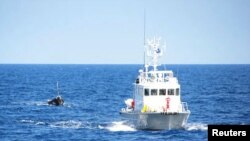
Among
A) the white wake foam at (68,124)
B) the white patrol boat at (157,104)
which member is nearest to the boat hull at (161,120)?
the white patrol boat at (157,104)

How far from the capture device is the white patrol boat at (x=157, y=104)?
58.6 metres

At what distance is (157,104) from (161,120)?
197cm

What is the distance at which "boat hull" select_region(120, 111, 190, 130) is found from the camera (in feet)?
191

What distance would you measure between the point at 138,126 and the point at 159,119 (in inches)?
102

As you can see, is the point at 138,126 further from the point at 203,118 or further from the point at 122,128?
the point at 203,118

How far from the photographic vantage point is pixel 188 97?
114m

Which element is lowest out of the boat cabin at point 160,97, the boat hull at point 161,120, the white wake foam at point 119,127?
the white wake foam at point 119,127

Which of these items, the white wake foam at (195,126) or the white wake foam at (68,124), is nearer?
the white wake foam at (195,126)

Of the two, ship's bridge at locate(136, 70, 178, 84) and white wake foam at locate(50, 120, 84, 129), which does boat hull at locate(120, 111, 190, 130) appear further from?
white wake foam at locate(50, 120, 84, 129)

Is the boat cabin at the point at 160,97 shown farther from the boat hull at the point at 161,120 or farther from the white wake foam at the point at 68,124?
the white wake foam at the point at 68,124

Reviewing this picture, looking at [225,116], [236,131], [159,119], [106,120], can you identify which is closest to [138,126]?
[159,119]

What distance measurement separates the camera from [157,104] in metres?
60.2

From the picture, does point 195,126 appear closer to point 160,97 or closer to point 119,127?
point 160,97

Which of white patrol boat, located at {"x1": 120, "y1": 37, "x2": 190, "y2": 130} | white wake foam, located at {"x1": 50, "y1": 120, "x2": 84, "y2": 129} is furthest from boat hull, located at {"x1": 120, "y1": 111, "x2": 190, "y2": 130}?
white wake foam, located at {"x1": 50, "y1": 120, "x2": 84, "y2": 129}
